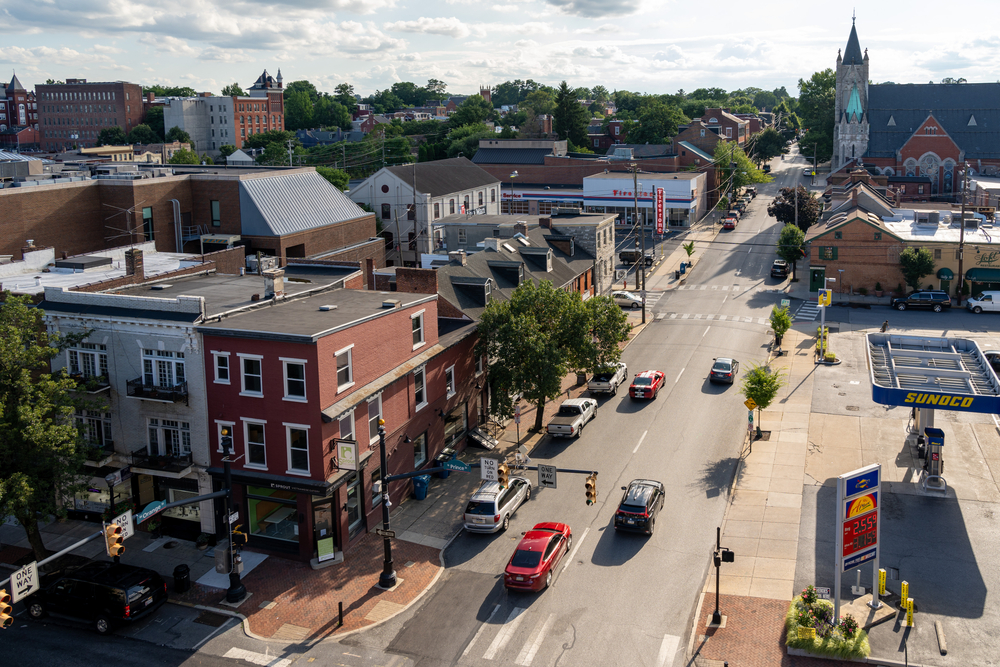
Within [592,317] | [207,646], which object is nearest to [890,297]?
[592,317]

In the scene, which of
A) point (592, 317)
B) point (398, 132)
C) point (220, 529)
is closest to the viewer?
point (220, 529)

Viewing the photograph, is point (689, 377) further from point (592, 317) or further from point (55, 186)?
point (55, 186)

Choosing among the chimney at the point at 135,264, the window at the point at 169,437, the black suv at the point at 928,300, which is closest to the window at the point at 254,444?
the window at the point at 169,437

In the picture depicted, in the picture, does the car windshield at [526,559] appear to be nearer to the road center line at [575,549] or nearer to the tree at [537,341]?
the road center line at [575,549]

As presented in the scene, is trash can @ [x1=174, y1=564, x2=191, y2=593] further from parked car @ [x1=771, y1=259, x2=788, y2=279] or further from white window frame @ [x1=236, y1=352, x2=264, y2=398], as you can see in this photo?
parked car @ [x1=771, y1=259, x2=788, y2=279]

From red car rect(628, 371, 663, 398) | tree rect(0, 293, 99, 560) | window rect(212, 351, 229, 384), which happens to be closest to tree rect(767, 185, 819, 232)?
red car rect(628, 371, 663, 398)

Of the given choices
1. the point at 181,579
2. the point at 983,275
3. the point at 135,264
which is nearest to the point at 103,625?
the point at 181,579

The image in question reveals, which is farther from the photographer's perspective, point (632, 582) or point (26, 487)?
point (632, 582)
